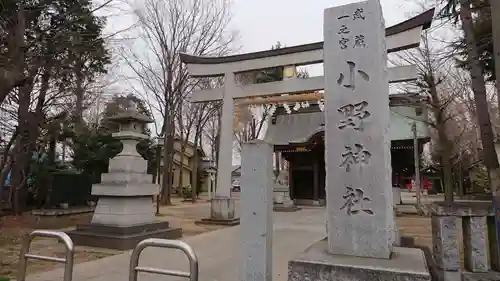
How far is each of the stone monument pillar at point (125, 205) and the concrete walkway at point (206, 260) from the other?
0.91 metres

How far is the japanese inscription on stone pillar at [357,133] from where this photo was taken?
3.83 metres

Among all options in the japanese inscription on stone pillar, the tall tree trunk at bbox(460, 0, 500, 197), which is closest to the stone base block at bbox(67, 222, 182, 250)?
the japanese inscription on stone pillar

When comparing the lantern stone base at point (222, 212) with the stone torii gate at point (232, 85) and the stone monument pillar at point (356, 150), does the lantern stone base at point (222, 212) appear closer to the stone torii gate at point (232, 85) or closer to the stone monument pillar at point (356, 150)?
the stone torii gate at point (232, 85)

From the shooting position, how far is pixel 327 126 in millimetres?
4184

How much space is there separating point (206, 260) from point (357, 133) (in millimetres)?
4451

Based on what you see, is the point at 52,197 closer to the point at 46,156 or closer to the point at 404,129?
the point at 46,156

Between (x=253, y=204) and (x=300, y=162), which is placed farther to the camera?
(x=300, y=162)

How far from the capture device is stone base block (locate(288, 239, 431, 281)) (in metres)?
3.16

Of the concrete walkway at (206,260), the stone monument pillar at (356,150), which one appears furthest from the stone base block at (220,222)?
the stone monument pillar at (356,150)

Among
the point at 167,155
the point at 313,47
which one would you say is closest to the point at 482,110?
the point at 313,47

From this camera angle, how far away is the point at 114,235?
27.6 feet

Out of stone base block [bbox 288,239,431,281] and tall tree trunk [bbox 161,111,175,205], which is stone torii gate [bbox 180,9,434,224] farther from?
stone base block [bbox 288,239,431,281]

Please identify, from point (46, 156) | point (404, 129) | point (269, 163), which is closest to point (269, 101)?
point (269, 163)

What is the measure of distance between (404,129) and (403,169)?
3.45 m
